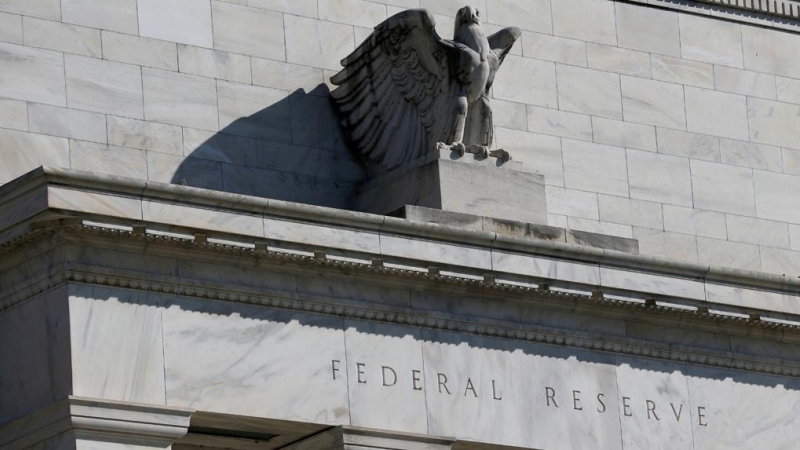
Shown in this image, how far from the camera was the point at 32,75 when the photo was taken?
2800cm

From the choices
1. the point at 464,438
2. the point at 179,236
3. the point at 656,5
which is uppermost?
the point at 656,5

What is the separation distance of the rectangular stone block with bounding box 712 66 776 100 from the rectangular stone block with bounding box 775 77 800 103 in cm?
10

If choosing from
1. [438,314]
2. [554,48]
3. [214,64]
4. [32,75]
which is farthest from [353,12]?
[438,314]

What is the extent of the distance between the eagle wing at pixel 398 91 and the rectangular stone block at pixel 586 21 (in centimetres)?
333

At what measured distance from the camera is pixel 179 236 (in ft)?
84.9

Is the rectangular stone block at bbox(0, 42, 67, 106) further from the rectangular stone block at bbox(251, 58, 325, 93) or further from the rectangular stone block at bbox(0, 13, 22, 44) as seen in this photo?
the rectangular stone block at bbox(251, 58, 325, 93)

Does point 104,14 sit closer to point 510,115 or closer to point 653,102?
point 510,115

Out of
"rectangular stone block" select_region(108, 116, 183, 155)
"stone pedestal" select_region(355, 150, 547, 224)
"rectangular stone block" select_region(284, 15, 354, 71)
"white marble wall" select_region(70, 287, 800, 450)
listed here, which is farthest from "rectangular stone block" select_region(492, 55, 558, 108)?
"rectangular stone block" select_region(108, 116, 183, 155)

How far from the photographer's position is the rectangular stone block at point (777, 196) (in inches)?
1318

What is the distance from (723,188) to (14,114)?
9964mm

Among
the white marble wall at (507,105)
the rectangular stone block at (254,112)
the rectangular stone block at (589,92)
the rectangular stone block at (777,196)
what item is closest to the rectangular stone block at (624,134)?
the white marble wall at (507,105)

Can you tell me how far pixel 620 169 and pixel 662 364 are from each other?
3687mm

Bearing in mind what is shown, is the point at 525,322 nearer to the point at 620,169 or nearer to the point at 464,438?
the point at 464,438

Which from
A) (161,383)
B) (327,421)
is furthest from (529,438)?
(161,383)
